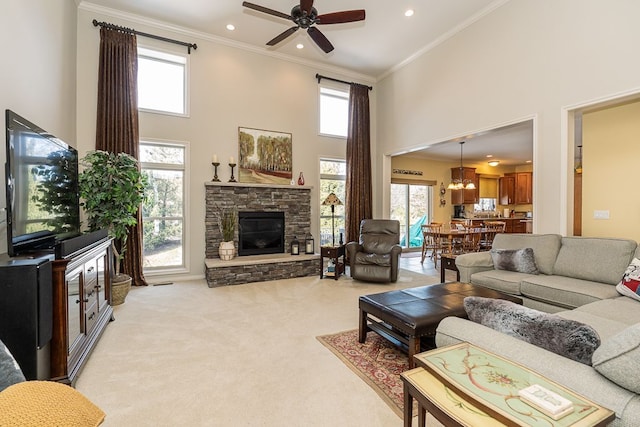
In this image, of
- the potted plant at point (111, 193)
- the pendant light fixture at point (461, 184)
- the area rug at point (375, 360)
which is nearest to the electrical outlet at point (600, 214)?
the pendant light fixture at point (461, 184)

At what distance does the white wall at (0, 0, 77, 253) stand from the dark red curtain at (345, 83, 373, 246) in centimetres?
459

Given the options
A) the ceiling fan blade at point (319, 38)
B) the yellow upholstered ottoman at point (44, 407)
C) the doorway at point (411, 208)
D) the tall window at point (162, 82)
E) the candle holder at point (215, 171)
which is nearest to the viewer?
the yellow upholstered ottoman at point (44, 407)

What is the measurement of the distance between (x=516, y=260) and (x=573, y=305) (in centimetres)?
81

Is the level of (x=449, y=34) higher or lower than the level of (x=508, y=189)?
higher

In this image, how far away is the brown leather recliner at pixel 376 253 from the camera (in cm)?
471

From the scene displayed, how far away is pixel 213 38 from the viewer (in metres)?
5.12

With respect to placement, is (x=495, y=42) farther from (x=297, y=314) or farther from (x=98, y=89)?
(x=98, y=89)

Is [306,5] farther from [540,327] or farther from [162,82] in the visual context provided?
[540,327]

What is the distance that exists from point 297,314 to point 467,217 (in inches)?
305

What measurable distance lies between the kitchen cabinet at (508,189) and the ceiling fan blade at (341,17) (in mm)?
8864

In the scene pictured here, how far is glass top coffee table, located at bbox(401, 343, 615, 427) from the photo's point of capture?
959mm

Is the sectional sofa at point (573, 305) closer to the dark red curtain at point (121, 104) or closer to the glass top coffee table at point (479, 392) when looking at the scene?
the glass top coffee table at point (479, 392)

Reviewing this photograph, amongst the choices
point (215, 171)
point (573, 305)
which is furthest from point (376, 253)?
point (215, 171)

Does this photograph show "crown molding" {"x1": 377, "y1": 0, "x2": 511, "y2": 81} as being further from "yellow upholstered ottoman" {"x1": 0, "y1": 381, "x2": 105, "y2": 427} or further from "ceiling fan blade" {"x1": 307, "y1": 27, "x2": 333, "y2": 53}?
"yellow upholstered ottoman" {"x1": 0, "y1": 381, "x2": 105, "y2": 427}
